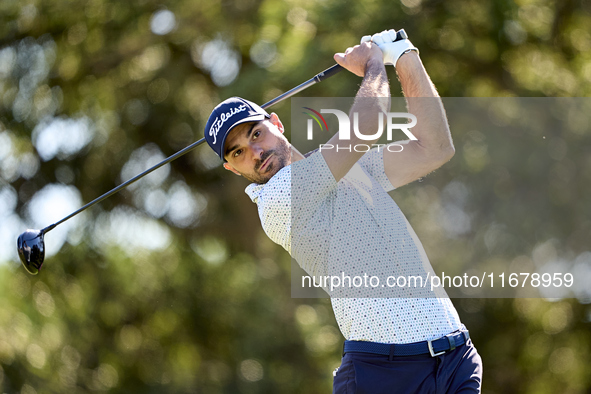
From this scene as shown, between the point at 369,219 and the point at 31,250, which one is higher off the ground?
the point at 369,219

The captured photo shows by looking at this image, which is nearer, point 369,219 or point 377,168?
point 369,219

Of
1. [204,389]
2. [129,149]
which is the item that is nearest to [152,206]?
[129,149]

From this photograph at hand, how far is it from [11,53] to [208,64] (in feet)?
5.31

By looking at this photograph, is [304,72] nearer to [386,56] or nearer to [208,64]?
[208,64]

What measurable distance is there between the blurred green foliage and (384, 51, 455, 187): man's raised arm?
8.76 ft

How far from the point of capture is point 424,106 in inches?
65.6

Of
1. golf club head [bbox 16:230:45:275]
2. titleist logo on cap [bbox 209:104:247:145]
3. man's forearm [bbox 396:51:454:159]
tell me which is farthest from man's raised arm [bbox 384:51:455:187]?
golf club head [bbox 16:230:45:275]

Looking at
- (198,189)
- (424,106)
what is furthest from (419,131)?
(198,189)

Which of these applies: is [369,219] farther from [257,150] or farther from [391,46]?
[391,46]

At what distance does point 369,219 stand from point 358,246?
7 cm

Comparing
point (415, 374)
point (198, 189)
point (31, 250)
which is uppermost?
point (31, 250)

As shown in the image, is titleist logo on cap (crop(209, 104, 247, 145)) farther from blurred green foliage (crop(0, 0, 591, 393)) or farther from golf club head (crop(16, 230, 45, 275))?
blurred green foliage (crop(0, 0, 591, 393))

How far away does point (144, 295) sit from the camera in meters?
5.07

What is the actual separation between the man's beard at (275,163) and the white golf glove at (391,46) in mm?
356
